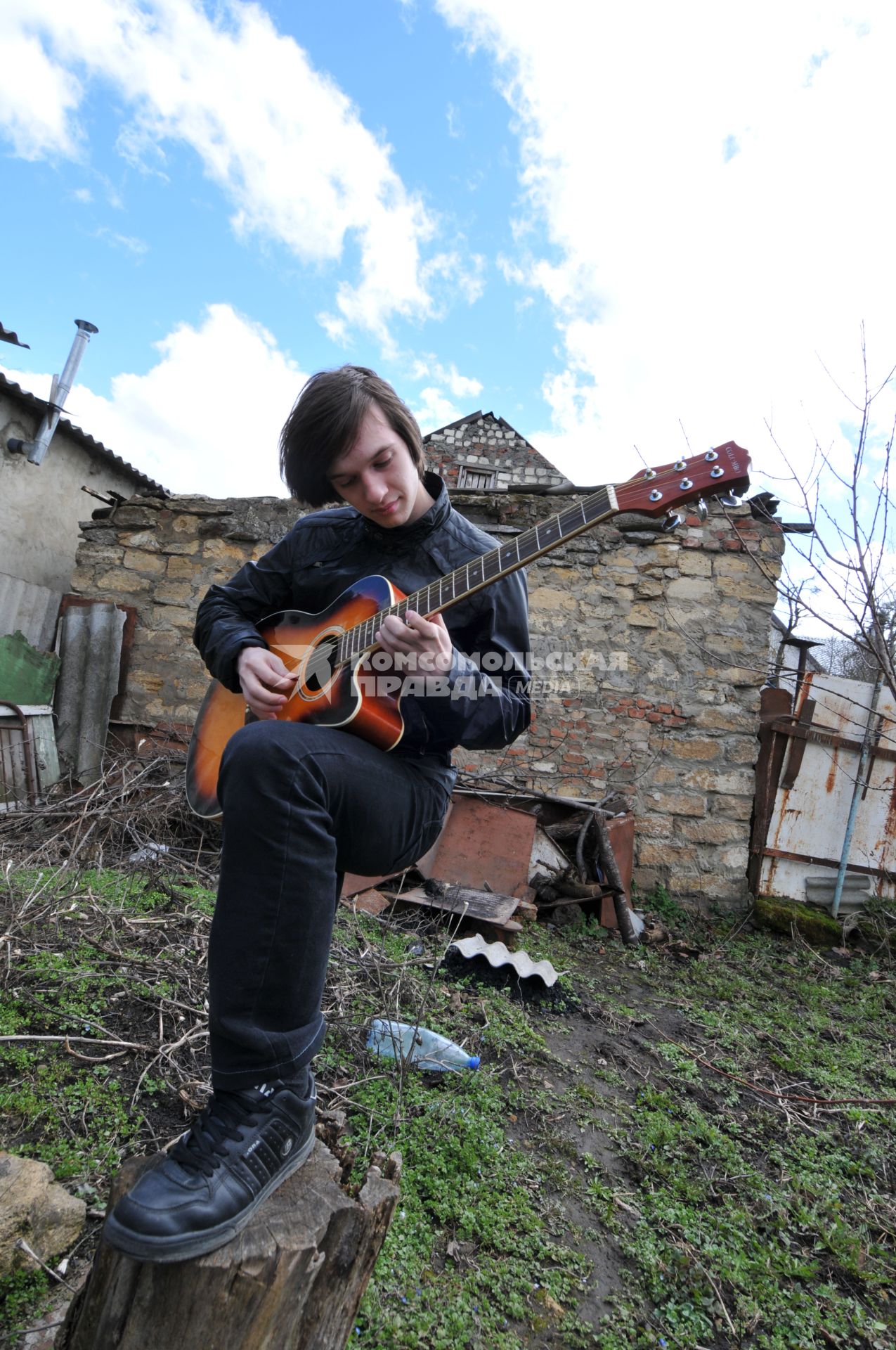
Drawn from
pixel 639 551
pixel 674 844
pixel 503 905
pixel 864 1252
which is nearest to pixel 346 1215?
pixel 864 1252

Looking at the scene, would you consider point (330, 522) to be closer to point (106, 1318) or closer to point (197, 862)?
point (106, 1318)

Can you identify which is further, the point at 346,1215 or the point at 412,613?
the point at 412,613

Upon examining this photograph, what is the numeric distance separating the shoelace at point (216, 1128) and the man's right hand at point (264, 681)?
2.98 feet

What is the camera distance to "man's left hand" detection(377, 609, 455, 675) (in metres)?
1.51

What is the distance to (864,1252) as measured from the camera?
2.06 metres

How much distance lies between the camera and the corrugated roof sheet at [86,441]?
8332mm

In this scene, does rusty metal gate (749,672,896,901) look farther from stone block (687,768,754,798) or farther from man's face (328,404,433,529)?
man's face (328,404,433,529)

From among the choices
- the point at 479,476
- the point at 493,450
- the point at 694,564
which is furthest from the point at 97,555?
the point at 493,450

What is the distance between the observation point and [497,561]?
72.6 inches

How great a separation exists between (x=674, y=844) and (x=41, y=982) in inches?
178

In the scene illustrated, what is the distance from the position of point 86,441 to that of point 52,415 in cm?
97

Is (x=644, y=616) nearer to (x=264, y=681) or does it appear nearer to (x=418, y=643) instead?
(x=264, y=681)

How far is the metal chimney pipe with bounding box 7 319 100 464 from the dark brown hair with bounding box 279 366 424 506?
8.62 m

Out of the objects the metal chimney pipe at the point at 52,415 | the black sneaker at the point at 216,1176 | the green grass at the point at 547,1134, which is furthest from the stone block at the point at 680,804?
the metal chimney pipe at the point at 52,415
